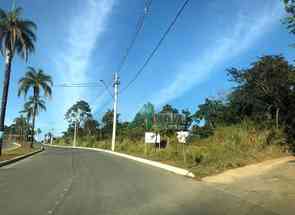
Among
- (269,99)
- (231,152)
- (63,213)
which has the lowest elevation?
(63,213)

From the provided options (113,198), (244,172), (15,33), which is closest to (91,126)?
(15,33)

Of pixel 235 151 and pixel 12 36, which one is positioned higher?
pixel 12 36

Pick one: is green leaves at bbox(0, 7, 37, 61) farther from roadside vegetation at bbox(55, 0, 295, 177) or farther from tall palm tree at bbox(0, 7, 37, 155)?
roadside vegetation at bbox(55, 0, 295, 177)

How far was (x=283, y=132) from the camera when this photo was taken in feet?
77.7

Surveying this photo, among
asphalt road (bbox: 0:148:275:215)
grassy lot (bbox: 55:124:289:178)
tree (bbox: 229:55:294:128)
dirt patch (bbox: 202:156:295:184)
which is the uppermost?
tree (bbox: 229:55:294:128)

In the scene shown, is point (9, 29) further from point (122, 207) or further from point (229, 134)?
point (122, 207)

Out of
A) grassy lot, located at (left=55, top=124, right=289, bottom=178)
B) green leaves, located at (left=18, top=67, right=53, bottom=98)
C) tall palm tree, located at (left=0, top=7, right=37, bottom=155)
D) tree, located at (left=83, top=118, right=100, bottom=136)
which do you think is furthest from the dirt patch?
tree, located at (left=83, top=118, right=100, bottom=136)

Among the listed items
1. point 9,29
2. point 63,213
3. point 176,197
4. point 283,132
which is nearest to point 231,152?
point 283,132

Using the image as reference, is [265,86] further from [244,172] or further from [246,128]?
[244,172]

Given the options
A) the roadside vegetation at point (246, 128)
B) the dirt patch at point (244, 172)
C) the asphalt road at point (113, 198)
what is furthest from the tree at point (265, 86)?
the asphalt road at point (113, 198)

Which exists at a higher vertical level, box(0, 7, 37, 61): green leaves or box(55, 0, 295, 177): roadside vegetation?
box(0, 7, 37, 61): green leaves

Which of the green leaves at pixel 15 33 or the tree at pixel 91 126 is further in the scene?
the tree at pixel 91 126

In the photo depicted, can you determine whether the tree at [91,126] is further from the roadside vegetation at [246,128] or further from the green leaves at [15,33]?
the green leaves at [15,33]

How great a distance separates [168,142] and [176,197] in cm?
2962
